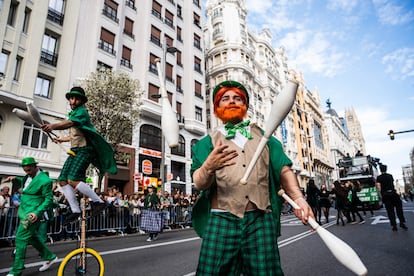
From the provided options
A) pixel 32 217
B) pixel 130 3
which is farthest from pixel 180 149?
pixel 32 217

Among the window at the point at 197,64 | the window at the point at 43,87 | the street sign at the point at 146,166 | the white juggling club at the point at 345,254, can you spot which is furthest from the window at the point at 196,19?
the white juggling club at the point at 345,254

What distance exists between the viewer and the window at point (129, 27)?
23.4 metres

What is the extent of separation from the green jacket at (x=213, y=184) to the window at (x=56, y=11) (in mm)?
20855

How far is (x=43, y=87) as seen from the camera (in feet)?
57.1

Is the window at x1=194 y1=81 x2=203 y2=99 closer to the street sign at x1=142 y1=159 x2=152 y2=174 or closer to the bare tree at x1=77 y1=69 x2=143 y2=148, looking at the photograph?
the street sign at x1=142 y1=159 x2=152 y2=174

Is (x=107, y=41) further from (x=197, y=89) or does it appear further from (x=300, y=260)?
(x=300, y=260)

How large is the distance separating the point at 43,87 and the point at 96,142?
16.9 metres

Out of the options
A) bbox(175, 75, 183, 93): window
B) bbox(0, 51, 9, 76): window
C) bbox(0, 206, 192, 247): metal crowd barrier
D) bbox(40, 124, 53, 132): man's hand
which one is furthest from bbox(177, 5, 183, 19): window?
bbox(40, 124, 53, 132): man's hand

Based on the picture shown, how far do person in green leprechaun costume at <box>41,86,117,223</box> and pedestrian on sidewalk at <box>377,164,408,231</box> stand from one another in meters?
8.18

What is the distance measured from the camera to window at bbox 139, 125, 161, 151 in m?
22.5

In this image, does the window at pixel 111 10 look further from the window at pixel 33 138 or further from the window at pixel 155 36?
the window at pixel 33 138

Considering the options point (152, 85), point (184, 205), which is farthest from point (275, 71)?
point (184, 205)

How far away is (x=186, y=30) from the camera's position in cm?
3022

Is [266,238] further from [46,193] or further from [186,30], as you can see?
[186,30]
